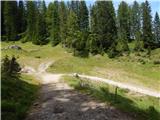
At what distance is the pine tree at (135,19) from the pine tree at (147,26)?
433 centimetres

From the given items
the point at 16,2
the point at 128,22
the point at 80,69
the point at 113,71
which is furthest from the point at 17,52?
the point at 128,22

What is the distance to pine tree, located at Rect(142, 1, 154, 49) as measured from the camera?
10374 centimetres

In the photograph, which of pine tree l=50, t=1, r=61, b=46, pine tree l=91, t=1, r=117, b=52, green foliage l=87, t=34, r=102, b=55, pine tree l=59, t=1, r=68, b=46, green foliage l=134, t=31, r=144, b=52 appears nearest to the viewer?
green foliage l=87, t=34, r=102, b=55

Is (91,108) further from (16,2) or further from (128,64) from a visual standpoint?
(16,2)

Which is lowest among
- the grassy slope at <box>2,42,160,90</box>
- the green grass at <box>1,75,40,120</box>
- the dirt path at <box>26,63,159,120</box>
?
the grassy slope at <box>2,42,160,90</box>

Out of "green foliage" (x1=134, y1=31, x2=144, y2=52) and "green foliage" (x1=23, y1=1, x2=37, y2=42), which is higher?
"green foliage" (x1=23, y1=1, x2=37, y2=42)

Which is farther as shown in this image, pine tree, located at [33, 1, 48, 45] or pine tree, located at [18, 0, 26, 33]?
pine tree, located at [18, 0, 26, 33]

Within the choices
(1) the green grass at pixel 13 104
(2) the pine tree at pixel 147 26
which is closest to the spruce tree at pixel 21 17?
(2) the pine tree at pixel 147 26

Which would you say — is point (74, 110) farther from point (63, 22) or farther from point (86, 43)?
point (63, 22)

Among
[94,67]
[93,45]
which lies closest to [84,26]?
[93,45]

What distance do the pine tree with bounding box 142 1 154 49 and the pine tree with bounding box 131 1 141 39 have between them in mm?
4335

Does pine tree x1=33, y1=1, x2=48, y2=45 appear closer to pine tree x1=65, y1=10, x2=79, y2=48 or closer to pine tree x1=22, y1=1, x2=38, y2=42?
pine tree x1=22, y1=1, x2=38, y2=42

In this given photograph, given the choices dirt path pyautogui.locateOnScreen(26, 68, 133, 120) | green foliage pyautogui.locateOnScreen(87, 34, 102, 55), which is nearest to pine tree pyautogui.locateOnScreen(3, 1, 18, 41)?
green foliage pyautogui.locateOnScreen(87, 34, 102, 55)

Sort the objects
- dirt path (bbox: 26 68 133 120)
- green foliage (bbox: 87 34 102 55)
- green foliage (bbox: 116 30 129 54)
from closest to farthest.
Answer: dirt path (bbox: 26 68 133 120) → green foliage (bbox: 87 34 102 55) → green foliage (bbox: 116 30 129 54)
